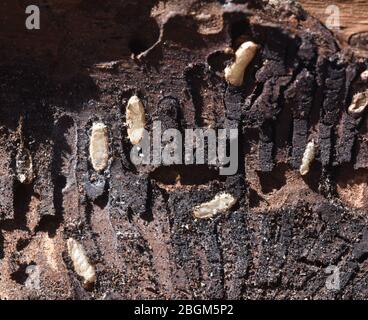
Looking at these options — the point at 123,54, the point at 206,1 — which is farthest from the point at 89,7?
the point at 206,1

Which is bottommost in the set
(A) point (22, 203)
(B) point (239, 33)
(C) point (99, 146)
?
(A) point (22, 203)

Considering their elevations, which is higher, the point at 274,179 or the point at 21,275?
the point at 274,179

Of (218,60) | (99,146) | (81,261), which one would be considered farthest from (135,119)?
(81,261)

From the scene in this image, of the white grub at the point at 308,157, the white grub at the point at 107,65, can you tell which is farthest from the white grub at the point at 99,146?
the white grub at the point at 308,157

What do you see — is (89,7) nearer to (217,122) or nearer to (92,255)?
(217,122)

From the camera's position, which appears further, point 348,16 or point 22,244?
point 22,244

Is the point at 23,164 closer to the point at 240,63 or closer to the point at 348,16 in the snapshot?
the point at 240,63
